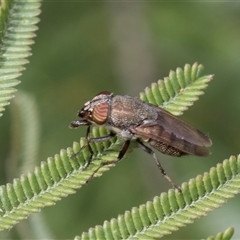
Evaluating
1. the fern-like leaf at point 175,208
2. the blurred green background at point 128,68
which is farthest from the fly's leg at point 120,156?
the blurred green background at point 128,68

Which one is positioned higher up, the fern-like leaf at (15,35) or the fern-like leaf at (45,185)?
the fern-like leaf at (15,35)

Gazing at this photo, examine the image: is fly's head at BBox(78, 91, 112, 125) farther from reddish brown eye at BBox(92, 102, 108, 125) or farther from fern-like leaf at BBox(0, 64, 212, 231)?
fern-like leaf at BBox(0, 64, 212, 231)

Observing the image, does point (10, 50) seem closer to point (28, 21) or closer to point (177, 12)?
point (28, 21)

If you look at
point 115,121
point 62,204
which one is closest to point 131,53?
point 62,204

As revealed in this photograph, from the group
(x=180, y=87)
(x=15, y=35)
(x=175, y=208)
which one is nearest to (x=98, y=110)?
(x=180, y=87)

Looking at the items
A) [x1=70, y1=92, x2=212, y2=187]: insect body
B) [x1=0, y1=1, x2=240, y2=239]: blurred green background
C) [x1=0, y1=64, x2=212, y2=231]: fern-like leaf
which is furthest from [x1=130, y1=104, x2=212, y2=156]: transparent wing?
[x1=0, y1=1, x2=240, y2=239]: blurred green background

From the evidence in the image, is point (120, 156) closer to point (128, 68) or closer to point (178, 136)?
point (178, 136)

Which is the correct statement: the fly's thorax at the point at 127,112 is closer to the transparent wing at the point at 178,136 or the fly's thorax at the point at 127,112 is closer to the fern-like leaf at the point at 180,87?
the transparent wing at the point at 178,136
